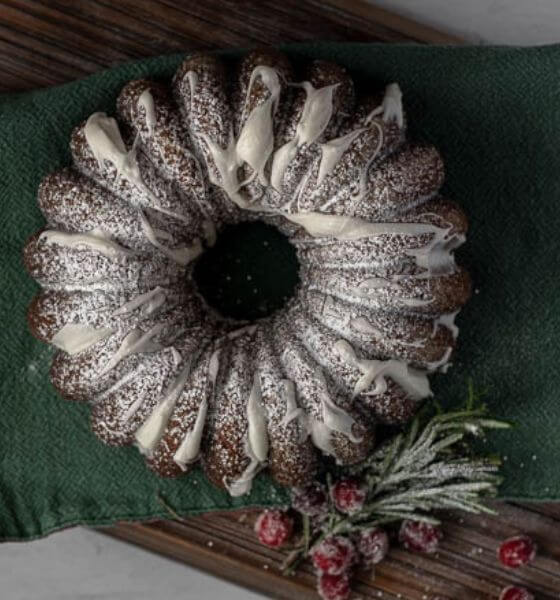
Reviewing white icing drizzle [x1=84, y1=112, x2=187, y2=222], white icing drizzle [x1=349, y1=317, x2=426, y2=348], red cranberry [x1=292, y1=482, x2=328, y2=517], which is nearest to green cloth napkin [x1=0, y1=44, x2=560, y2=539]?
red cranberry [x1=292, y1=482, x2=328, y2=517]

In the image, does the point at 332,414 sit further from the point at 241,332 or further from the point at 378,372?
the point at 241,332

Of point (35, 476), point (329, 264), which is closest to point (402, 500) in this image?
point (329, 264)

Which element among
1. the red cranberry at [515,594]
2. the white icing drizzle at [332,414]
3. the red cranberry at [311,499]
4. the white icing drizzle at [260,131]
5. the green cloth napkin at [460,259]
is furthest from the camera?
the red cranberry at [515,594]

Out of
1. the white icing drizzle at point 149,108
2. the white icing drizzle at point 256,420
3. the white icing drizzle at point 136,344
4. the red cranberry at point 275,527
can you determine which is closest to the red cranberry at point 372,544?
the red cranberry at point 275,527

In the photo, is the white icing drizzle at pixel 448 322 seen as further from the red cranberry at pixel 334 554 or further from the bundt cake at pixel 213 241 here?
the red cranberry at pixel 334 554

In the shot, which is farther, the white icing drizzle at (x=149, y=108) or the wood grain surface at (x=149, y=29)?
the wood grain surface at (x=149, y=29)

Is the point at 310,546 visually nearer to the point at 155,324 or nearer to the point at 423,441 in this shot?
the point at 423,441

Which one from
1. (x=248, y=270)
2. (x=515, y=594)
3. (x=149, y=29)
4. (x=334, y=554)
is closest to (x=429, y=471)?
(x=334, y=554)
